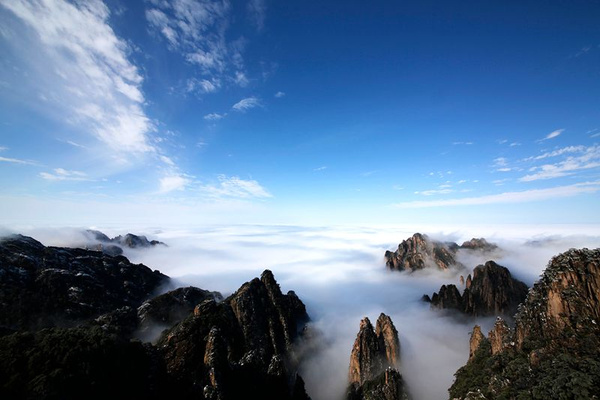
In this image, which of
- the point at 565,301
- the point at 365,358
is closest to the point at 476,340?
the point at 365,358

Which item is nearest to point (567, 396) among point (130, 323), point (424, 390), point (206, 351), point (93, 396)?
point (206, 351)

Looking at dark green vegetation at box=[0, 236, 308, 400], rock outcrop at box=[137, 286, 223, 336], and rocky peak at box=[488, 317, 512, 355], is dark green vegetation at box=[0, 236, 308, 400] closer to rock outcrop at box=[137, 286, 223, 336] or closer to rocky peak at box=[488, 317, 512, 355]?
rock outcrop at box=[137, 286, 223, 336]

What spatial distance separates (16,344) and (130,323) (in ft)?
274

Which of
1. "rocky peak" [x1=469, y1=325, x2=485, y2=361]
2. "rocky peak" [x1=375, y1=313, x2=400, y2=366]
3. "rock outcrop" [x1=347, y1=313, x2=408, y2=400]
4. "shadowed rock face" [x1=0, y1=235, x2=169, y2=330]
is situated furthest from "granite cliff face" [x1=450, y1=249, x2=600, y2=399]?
"shadowed rock face" [x1=0, y1=235, x2=169, y2=330]

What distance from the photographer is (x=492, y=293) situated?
173 metres

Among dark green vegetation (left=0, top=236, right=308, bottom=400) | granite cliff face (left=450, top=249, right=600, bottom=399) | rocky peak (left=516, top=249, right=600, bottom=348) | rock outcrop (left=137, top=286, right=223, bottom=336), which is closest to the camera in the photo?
dark green vegetation (left=0, top=236, right=308, bottom=400)

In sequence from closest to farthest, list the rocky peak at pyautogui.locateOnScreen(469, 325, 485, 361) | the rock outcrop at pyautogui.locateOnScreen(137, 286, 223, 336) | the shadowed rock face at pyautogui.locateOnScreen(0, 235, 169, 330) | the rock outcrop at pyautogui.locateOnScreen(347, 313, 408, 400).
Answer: the rock outcrop at pyautogui.locateOnScreen(347, 313, 408, 400), the rocky peak at pyautogui.locateOnScreen(469, 325, 485, 361), the shadowed rock face at pyautogui.locateOnScreen(0, 235, 169, 330), the rock outcrop at pyautogui.locateOnScreen(137, 286, 223, 336)

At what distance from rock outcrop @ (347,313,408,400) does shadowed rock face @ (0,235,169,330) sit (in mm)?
116847

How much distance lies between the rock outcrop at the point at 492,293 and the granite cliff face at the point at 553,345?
416 ft

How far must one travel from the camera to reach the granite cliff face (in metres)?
44.8

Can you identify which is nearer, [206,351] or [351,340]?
[206,351]

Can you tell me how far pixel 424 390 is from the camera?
378 ft

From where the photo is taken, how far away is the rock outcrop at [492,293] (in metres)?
168

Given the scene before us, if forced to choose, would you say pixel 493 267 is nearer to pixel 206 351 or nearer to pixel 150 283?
pixel 206 351
